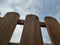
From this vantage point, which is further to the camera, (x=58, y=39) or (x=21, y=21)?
(x=21, y=21)

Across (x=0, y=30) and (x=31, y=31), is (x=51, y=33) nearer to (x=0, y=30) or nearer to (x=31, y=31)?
(x=31, y=31)

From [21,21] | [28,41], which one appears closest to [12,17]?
[21,21]

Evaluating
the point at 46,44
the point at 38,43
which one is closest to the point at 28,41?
the point at 38,43

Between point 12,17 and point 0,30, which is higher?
point 12,17

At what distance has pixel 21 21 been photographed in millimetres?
2381

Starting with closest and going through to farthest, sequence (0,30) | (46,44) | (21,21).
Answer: (0,30), (46,44), (21,21)

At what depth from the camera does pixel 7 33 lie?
164 cm

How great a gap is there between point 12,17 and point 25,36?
86 cm

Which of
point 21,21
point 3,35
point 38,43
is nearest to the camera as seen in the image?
point 38,43

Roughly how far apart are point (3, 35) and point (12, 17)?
33.9 inches

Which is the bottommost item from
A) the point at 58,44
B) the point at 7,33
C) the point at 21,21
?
the point at 58,44

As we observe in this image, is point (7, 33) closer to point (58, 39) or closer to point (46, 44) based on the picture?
point (58, 39)

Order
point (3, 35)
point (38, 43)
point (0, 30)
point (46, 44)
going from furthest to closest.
A: point (46, 44) → point (0, 30) → point (3, 35) → point (38, 43)

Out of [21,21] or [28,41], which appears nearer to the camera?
[28,41]
